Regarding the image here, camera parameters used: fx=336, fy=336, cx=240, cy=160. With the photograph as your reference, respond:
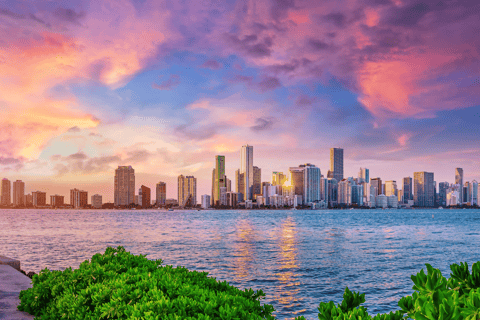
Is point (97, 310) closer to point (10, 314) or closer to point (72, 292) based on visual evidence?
point (72, 292)

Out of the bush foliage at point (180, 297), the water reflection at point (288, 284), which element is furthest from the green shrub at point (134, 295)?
the water reflection at point (288, 284)

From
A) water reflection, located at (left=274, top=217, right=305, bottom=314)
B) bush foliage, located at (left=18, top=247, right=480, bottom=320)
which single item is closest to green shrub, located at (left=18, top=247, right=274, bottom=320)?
bush foliage, located at (left=18, top=247, right=480, bottom=320)

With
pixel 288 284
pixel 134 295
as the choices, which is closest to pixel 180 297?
pixel 134 295

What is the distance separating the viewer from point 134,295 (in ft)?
19.2

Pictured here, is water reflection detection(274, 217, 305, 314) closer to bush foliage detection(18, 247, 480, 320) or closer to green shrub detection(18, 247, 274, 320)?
green shrub detection(18, 247, 274, 320)

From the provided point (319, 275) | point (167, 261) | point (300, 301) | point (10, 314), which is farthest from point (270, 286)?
point (10, 314)

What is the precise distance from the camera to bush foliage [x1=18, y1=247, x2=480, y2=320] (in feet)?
10.0

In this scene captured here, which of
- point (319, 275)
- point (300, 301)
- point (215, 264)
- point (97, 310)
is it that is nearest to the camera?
point (97, 310)

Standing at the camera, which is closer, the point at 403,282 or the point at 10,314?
the point at 10,314

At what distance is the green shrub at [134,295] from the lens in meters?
5.00

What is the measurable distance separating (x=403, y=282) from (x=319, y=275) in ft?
19.9

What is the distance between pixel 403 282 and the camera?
2461 cm

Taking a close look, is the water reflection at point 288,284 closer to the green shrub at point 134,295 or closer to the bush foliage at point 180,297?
the green shrub at point 134,295

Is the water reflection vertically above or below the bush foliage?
below
